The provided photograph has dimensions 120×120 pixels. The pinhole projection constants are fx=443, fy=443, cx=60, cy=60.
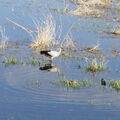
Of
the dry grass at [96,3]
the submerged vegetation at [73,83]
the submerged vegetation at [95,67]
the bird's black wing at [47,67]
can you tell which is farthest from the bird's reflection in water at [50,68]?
the dry grass at [96,3]

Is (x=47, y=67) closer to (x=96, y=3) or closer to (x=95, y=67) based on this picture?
(x=95, y=67)

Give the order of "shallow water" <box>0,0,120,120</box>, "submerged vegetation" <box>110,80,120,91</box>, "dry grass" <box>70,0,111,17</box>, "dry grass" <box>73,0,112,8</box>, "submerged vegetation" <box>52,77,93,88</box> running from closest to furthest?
"shallow water" <box>0,0,120,120</box> → "submerged vegetation" <box>110,80,120,91</box> → "submerged vegetation" <box>52,77,93,88</box> → "dry grass" <box>70,0,111,17</box> → "dry grass" <box>73,0,112,8</box>

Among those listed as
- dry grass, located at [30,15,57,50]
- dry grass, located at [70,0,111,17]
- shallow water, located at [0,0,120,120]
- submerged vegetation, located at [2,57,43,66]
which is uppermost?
dry grass, located at [70,0,111,17]

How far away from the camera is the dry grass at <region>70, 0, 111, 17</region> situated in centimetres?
2419

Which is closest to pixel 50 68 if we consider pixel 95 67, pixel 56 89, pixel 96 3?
pixel 95 67

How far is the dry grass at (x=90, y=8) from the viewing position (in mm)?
24188

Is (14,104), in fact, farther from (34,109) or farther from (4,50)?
(4,50)

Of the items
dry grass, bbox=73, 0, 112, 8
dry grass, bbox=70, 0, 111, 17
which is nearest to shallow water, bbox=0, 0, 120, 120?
dry grass, bbox=70, 0, 111, 17

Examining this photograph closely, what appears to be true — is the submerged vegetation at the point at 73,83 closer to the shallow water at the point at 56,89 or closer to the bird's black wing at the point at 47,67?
the shallow water at the point at 56,89

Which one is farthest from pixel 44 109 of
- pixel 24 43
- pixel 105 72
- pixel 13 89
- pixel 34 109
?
pixel 24 43

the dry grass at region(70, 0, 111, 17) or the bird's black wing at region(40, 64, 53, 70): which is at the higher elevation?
the dry grass at region(70, 0, 111, 17)

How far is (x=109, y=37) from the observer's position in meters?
18.9

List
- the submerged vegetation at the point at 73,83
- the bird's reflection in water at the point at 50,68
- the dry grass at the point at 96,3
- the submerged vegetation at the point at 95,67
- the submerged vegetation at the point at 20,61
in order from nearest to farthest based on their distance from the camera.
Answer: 1. the submerged vegetation at the point at 73,83
2. the submerged vegetation at the point at 95,67
3. the bird's reflection in water at the point at 50,68
4. the submerged vegetation at the point at 20,61
5. the dry grass at the point at 96,3

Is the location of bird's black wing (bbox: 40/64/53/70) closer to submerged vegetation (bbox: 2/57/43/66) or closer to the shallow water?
the shallow water
